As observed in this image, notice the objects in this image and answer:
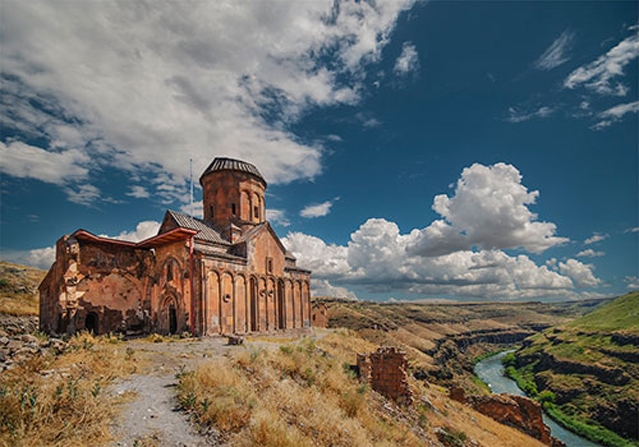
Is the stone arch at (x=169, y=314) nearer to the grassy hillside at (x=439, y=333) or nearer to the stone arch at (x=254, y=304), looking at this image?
the stone arch at (x=254, y=304)

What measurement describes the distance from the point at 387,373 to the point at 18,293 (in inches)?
1387

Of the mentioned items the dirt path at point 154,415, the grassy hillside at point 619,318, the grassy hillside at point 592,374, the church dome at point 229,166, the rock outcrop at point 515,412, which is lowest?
the grassy hillside at point 592,374

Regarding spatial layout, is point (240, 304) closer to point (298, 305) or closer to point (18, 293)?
point (298, 305)

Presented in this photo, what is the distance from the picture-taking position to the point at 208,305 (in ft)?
59.5

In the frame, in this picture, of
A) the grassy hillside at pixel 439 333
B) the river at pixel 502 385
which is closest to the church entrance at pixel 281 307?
the grassy hillside at pixel 439 333

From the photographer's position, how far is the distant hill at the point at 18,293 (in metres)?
27.4

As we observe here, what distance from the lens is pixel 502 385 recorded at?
56.2 m

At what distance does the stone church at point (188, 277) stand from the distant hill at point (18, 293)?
32.7ft

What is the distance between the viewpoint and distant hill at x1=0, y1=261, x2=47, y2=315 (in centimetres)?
2738

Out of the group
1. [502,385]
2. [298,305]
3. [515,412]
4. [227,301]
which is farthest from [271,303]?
[502,385]

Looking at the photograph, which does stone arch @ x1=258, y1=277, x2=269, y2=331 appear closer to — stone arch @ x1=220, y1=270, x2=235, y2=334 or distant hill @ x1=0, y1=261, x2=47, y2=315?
stone arch @ x1=220, y1=270, x2=235, y2=334

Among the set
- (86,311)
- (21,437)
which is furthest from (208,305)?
(21,437)

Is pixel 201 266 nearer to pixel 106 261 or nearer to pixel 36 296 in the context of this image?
pixel 106 261

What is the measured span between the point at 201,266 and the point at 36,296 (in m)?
25.7
